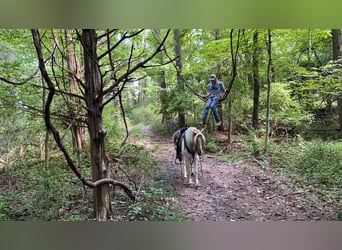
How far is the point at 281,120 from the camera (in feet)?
8.77

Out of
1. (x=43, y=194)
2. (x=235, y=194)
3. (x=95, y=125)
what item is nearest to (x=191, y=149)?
(x=235, y=194)

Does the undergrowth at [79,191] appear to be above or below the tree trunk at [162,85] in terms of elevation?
below

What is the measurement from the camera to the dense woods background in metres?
2.56

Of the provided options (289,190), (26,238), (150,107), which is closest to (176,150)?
(150,107)

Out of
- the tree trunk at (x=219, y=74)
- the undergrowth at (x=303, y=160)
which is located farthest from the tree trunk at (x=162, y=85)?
the undergrowth at (x=303, y=160)

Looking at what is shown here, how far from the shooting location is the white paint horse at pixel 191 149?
8.93 feet

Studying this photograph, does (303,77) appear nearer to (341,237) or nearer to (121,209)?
(341,237)

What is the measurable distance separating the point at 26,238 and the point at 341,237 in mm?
2839

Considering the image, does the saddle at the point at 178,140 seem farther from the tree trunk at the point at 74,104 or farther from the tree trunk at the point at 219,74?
the tree trunk at the point at 74,104

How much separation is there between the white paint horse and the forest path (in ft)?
0.24

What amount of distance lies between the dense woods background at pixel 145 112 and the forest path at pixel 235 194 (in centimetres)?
10

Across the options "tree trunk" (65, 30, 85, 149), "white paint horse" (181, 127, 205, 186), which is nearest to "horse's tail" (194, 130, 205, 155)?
"white paint horse" (181, 127, 205, 186)

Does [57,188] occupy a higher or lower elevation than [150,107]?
lower

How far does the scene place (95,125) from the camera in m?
2.53
